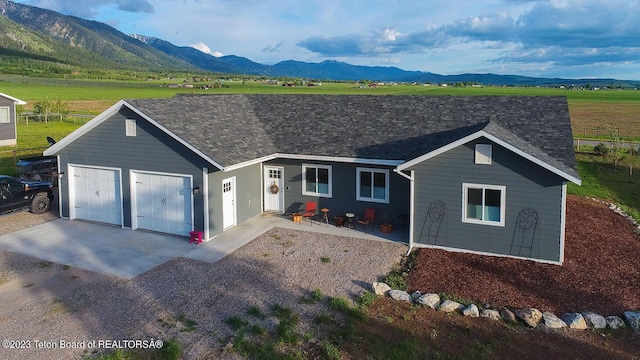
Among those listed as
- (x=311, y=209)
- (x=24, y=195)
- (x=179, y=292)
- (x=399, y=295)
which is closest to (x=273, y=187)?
(x=311, y=209)

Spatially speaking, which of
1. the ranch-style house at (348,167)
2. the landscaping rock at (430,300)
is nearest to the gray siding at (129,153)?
the ranch-style house at (348,167)

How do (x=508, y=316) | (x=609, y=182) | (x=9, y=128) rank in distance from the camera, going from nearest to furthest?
1. (x=508, y=316)
2. (x=609, y=182)
3. (x=9, y=128)

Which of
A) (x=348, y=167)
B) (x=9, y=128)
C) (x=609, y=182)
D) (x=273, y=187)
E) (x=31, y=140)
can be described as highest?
(x=9, y=128)

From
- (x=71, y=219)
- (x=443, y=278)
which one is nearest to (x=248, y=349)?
(x=443, y=278)

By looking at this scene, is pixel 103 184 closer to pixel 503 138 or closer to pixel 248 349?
pixel 248 349

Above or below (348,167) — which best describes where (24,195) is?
below

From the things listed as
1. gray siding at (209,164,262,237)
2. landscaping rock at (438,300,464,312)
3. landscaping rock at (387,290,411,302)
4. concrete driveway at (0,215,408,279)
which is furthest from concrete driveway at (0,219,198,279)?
landscaping rock at (438,300,464,312)

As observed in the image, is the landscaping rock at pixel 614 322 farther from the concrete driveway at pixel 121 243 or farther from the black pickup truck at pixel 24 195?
the black pickup truck at pixel 24 195

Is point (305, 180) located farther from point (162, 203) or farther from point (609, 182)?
point (609, 182)
